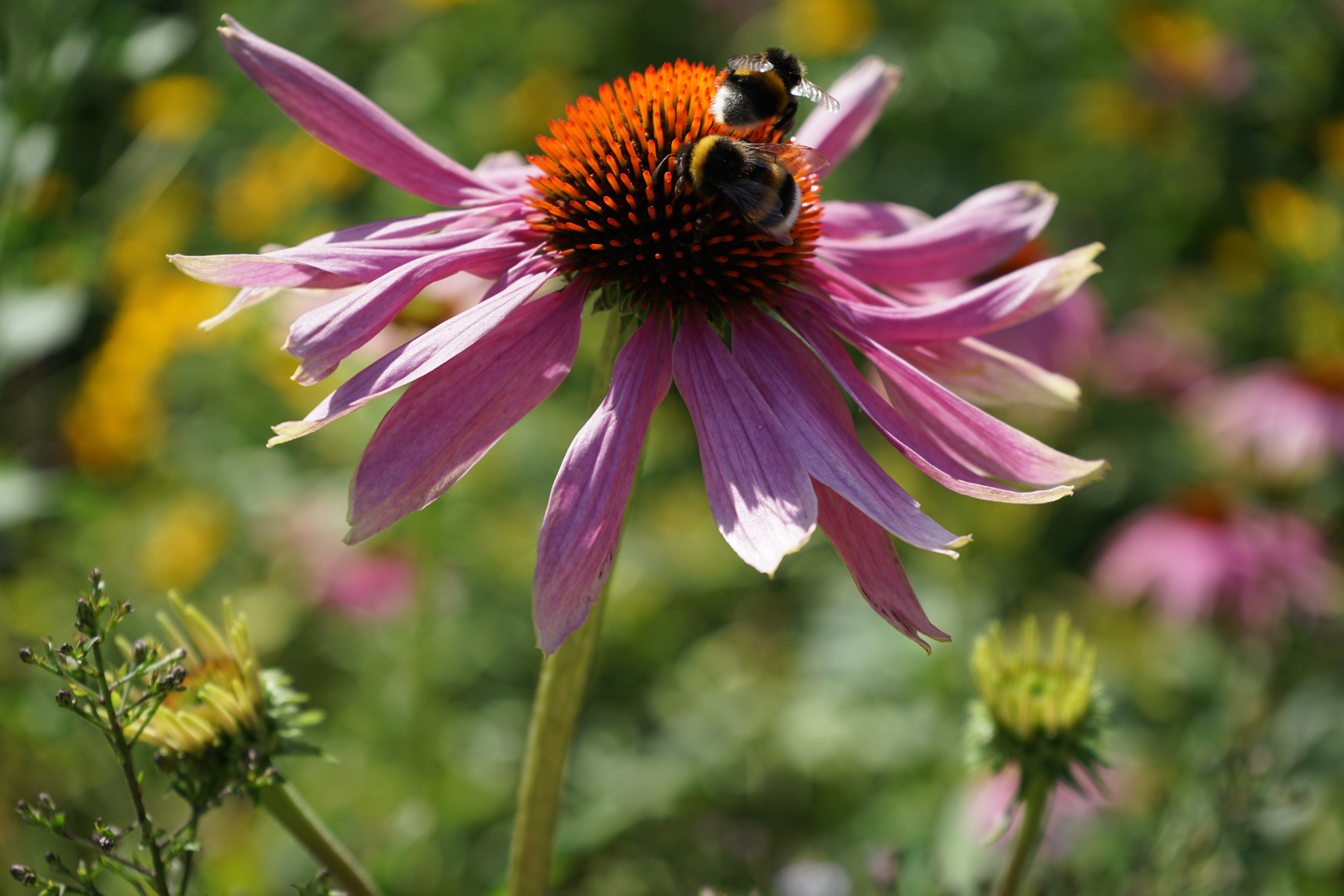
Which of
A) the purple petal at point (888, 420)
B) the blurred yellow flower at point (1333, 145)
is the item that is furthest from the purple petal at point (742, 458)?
the blurred yellow flower at point (1333, 145)

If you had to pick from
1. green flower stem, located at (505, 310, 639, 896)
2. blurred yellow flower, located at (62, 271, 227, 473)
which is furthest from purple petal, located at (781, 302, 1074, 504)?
blurred yellow flower, located at (62, 271, 227, 473)

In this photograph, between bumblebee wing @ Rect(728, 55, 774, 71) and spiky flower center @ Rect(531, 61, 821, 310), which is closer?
spiky flower center @ Rect(531, 61, 821, 310)

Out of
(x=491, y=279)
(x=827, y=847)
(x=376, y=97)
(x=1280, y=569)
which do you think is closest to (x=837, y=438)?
(x=491, y=279)

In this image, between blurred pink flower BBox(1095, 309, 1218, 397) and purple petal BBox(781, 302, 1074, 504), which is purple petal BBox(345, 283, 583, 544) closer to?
purple petal BBox(781, 302, 1074, 504)

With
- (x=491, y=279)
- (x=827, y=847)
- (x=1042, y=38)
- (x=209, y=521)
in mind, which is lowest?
(x=827, y=847)

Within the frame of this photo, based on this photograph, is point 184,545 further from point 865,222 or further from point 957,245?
point 957,245

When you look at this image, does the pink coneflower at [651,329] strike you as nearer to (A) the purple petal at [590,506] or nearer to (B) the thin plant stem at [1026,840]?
(A) the purple petal at [590,506]

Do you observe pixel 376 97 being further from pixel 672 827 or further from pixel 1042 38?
pixel 672 827

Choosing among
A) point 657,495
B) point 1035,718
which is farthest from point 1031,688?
point 657,495
